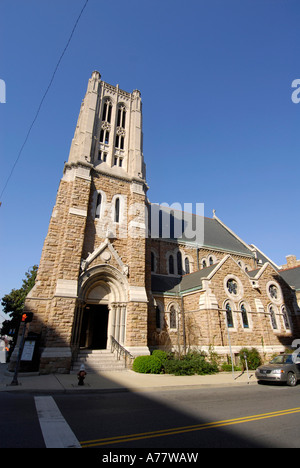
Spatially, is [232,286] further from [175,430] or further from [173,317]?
[175,430]

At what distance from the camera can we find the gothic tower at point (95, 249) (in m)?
14.4

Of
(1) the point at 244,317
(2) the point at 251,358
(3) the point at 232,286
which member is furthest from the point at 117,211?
(2) the point at 251,358

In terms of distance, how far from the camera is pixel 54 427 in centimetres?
516

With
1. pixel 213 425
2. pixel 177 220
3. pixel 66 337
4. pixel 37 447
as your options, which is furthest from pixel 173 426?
pixel 177 220

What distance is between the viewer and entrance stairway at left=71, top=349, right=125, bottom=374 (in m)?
13.8

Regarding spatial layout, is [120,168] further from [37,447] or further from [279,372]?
[37,447]

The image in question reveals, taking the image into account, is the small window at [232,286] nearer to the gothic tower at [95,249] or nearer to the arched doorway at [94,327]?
the gothic tower at [95,249]

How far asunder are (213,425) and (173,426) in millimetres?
913

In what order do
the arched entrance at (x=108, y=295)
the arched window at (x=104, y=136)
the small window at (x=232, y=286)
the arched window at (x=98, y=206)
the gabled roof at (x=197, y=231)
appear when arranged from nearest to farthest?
the arched entrance at (x=108, y=295), the arched window at (x=98, y=206), the small window at (x=232, y=286), the arched window at (x=104, y=136), the gabled roof at (x=197, y=231)

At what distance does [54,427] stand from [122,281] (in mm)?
11801

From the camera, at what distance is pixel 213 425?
5500 millimetres

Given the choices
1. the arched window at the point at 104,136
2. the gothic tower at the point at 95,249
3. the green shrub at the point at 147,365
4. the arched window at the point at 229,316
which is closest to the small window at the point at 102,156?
the gothic tower at the point at 95,249

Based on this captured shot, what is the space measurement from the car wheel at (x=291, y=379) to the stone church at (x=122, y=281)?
3.21 meters

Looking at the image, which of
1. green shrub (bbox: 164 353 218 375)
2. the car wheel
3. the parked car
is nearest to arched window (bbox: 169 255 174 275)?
green shrub (bbox: 164 353 218 375)
